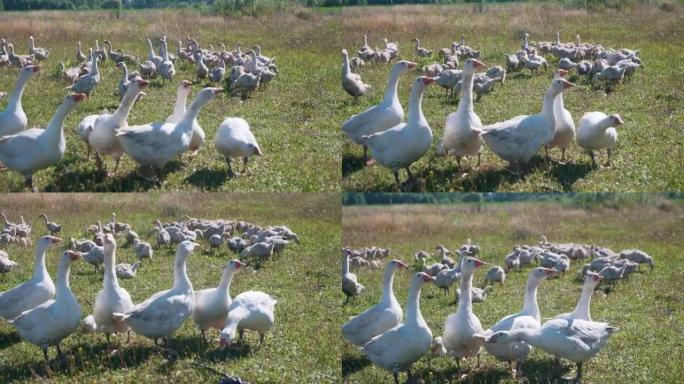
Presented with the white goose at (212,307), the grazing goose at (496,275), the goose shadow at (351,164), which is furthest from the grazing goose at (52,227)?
the grazing goose at (496,275)

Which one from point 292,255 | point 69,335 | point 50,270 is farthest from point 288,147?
point 69,335

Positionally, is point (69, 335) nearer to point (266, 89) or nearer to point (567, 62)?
point (266, 89)

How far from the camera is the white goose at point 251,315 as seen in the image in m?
10.7

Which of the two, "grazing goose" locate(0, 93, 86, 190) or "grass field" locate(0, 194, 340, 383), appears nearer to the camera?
"grass field" locate(0, 194, 340, 383)

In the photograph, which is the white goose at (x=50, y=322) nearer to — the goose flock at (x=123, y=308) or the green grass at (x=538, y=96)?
the goose flock at (x=123, y=308)

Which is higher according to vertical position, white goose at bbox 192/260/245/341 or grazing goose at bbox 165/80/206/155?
grazing goose at bbox 165/80/206/155

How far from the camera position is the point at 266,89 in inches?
689

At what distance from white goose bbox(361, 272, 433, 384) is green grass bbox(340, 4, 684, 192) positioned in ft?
8.70

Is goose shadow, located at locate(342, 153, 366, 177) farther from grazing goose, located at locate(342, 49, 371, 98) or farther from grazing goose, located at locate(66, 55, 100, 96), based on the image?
grazing goose, located at locate(66, 55, 100, 96)

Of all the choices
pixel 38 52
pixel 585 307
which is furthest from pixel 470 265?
pixel 38 52

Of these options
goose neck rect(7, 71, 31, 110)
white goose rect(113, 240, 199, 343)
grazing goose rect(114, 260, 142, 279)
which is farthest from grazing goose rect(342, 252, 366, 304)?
goose neck rect(7, 71, 31, 110)

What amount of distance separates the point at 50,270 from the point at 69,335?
12.1 feet

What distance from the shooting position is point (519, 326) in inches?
411

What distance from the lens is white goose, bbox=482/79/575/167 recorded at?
12016 mm
